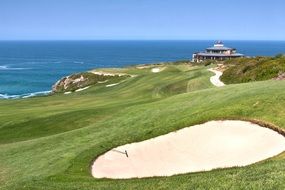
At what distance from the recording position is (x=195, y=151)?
19609mm

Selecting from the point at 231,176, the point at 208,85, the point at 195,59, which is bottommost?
the point at 195,59

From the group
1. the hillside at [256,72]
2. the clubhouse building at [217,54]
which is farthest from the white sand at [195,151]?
the clubhouse building at [217,54]

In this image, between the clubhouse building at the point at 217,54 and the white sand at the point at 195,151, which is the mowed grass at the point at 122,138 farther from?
the clubhouse building at the point at 217,54

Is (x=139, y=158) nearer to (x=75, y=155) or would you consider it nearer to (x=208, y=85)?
(x=75, y=155)

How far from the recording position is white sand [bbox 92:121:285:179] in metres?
18.2

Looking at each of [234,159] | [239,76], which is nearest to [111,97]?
[239,76]

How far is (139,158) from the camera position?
2008 centimetres

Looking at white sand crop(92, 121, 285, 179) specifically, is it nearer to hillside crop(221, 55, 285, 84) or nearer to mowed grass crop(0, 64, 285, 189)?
mowed grass crop(0, 64, 285, 189)

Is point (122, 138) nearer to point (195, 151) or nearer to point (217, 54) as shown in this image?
point (195, 151)

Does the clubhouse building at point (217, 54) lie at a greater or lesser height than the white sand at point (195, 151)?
lesser

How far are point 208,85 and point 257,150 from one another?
25.8 metres

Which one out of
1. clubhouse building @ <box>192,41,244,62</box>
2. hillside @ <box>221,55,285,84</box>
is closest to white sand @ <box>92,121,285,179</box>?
hillside @ <box>221,55,285,84</box>

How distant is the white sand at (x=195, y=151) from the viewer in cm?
1816

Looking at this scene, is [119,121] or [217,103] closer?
[217,103]
